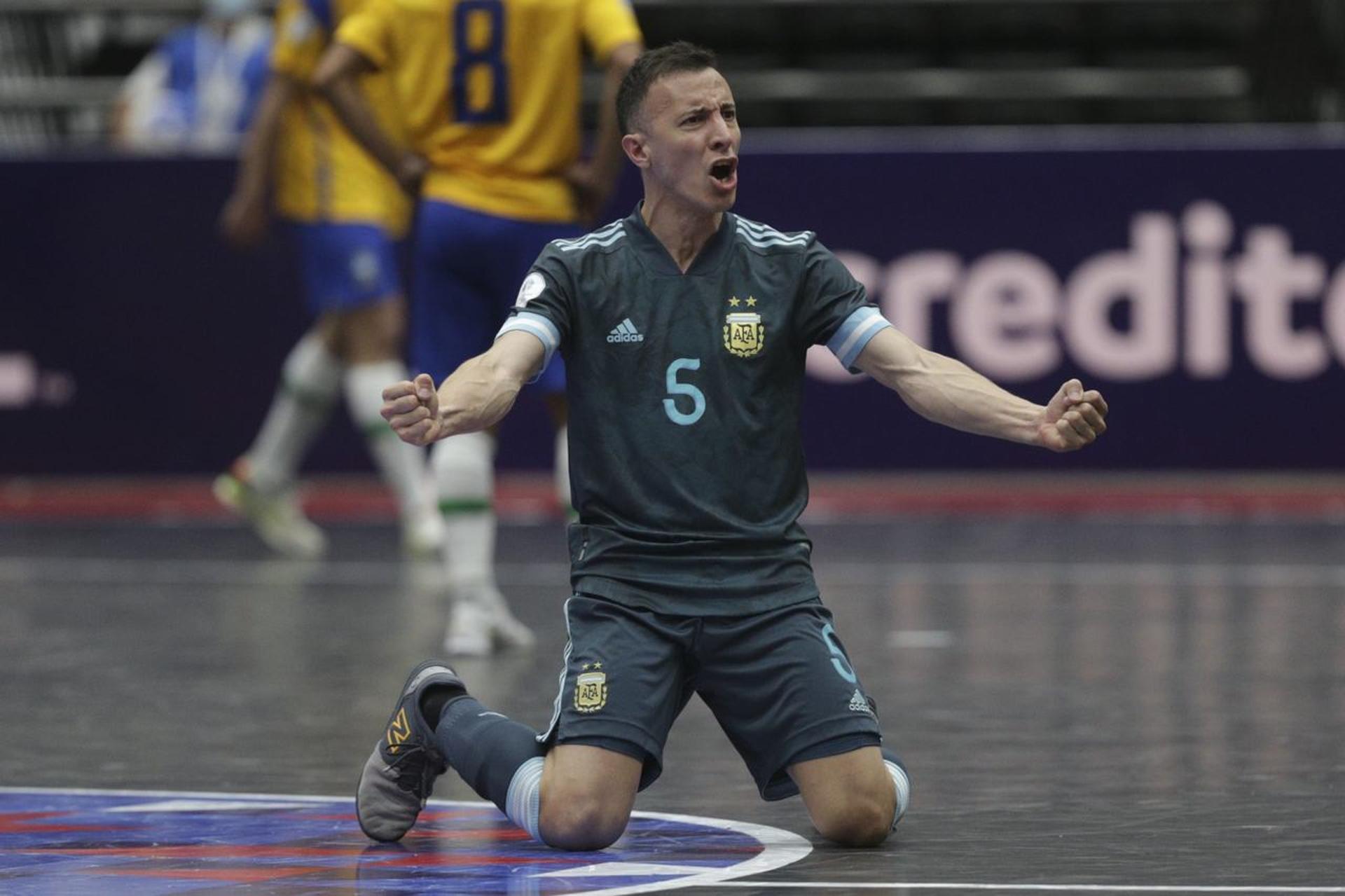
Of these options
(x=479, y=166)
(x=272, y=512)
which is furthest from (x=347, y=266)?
(x=479, y=166)

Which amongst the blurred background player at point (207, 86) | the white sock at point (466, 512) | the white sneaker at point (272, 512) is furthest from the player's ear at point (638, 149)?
the blurred background player at point (207, 86)

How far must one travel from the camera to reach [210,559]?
11.8 m

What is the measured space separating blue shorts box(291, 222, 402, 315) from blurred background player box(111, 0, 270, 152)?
364cm

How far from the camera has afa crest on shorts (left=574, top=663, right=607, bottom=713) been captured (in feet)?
17.6

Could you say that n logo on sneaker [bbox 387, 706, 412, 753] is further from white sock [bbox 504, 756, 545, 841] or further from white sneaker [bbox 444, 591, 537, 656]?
white sneaker [bbox 444, 591, 537, 656]

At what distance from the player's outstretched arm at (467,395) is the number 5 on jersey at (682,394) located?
10.8 inches

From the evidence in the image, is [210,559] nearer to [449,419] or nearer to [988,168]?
[988,168]

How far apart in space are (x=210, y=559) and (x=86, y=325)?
3047 millimetres

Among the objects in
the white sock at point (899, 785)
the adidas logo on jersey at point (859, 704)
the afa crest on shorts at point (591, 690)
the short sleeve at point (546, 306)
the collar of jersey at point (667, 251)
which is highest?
the collar of jersey at point (667, 251)

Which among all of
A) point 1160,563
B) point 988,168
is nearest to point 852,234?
point 988,168

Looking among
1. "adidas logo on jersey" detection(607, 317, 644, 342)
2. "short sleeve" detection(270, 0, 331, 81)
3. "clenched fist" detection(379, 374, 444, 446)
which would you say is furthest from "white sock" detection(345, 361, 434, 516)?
"clenched fist" detection(379, 374, 444, 446)

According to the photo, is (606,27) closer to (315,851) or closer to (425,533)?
(425,533)

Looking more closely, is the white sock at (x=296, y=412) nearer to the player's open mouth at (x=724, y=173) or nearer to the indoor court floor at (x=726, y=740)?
the indoor court floor at (x=726, y=740)

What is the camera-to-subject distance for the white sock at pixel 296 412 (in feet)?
38.6
